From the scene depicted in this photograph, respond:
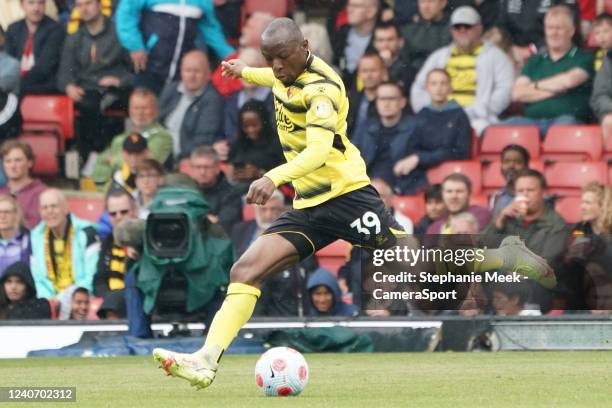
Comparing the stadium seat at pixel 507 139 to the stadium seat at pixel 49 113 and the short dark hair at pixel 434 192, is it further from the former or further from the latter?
the stadium seat at pixel 49 113

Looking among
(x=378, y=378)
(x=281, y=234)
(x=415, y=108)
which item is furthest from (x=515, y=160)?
(x=281, y=234)

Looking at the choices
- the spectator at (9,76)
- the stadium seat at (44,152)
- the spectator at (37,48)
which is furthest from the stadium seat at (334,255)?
the spectator at (9,76)

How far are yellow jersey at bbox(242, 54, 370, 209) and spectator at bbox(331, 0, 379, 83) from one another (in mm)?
6656

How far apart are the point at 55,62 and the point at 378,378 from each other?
7.53m

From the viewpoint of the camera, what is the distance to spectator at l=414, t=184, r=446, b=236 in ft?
47.7

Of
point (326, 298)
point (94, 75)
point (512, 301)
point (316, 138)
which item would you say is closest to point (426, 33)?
point (326, 298)

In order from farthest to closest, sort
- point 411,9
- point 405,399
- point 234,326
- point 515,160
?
point 411,9, point 515,160, point 234,326, point 405,399

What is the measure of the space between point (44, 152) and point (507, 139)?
513 centimetres

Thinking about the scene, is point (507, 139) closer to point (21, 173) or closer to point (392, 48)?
point (392, 48)

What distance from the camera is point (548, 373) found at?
10273 mm

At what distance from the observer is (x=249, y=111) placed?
50.4ft

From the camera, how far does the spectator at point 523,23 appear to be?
15.8m

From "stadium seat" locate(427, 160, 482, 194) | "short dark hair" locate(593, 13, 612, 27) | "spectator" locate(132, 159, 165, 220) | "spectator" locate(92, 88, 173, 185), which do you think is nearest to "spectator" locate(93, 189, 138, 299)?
"spectator" locate(132, 159, 165, 220)

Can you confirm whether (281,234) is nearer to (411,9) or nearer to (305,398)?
(305,398)
